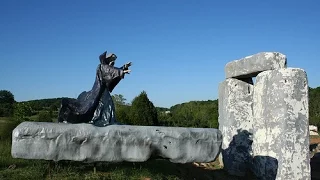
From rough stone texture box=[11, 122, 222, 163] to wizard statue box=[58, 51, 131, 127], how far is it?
1.23 feet

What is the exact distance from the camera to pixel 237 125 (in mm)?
10023

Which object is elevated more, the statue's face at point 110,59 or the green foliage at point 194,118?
the statue's face at point 110,59

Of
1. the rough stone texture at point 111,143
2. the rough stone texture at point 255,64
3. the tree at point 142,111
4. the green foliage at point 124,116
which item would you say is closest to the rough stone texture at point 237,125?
the rough stone texture at point 255,64

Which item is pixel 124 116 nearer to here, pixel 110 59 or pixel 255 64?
pixel 255 64

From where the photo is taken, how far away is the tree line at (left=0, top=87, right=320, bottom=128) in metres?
13.9

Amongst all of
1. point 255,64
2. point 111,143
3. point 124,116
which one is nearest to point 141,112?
point 124,116

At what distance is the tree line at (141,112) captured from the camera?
13.9 m

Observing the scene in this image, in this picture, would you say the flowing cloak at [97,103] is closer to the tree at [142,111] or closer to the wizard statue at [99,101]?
the wizard statue at [99,101]

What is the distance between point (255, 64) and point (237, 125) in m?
1.95

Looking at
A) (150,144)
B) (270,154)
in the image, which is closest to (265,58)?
(270,154)

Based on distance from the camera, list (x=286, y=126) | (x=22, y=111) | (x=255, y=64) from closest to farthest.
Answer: (x=286, y=126), (x=255, y=64), (x=22, y=111)

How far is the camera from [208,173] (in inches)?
376

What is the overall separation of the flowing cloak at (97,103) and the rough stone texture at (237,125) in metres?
4.57

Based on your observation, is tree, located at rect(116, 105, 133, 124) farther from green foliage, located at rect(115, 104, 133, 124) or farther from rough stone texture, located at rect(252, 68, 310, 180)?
rough stone texture, located at rect(252, 68, 310, 180)
